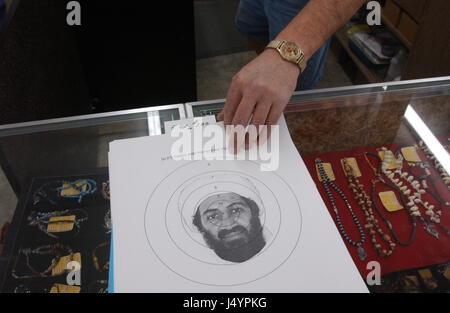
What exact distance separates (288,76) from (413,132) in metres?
0.36

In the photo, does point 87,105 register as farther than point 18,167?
Yes

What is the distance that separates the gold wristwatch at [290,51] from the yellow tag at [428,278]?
1.26 ft

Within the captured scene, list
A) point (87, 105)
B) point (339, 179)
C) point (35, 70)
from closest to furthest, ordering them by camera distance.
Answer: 1. point (339, 179)
2. point (35, 70)
3. point (87, 105)

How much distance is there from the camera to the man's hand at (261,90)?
0.56 m

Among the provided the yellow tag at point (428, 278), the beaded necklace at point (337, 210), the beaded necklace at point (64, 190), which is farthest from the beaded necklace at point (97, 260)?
the yellow tag at point (428, 278)

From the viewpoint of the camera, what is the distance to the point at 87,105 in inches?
53.9

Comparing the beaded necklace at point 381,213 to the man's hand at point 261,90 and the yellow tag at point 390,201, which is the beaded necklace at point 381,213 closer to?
the yellow tag at point 390,201

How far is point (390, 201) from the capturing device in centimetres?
71

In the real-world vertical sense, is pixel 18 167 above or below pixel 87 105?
below

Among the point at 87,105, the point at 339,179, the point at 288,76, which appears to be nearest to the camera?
the point at 288,76

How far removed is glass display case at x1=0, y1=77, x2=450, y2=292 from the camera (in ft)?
1.95

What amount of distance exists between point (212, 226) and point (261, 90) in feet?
0.70

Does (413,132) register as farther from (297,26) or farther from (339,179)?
(297,26)
